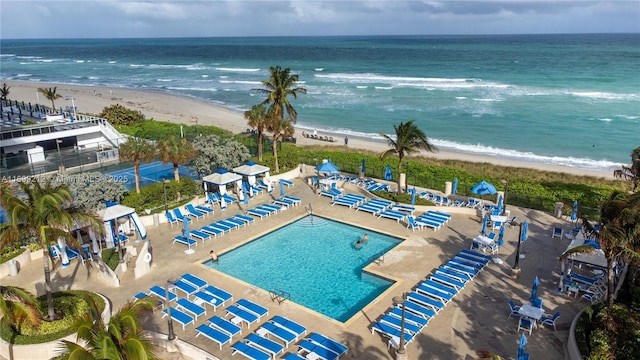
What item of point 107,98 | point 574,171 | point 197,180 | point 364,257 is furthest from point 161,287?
point 107,98

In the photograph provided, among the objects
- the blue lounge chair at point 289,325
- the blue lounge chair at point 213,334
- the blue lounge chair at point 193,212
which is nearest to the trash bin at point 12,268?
the blue lounge chair at point 193,212

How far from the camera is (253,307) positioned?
14836mm

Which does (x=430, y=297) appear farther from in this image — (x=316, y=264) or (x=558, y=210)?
(x=558, y=210)

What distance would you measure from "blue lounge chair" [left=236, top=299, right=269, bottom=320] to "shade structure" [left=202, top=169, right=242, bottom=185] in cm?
984

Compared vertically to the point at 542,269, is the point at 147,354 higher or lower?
higher

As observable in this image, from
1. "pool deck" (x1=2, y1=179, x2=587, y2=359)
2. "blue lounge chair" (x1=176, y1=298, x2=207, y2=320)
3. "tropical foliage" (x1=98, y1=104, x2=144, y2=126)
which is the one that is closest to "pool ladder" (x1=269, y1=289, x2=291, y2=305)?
"pool deck" (x1=2, y1=179, x2=587, y2=359)

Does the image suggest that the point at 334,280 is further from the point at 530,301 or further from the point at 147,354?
the point at 147,354

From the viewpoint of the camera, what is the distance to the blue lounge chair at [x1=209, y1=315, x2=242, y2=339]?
13580 mm

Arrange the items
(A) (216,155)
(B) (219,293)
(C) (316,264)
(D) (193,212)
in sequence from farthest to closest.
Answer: (A) (216,155)
(D) (193,212)
(C) (316,264)
(B) (219,293)

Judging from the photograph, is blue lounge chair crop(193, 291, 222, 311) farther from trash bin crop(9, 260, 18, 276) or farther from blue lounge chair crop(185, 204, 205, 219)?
blue lounge chair crop(185, 204, 205, 219)

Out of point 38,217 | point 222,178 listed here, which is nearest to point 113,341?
point 38,217

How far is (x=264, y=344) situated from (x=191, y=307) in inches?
124

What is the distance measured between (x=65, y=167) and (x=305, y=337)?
→ 74.5 ft

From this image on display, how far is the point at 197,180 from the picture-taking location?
1034 inches
